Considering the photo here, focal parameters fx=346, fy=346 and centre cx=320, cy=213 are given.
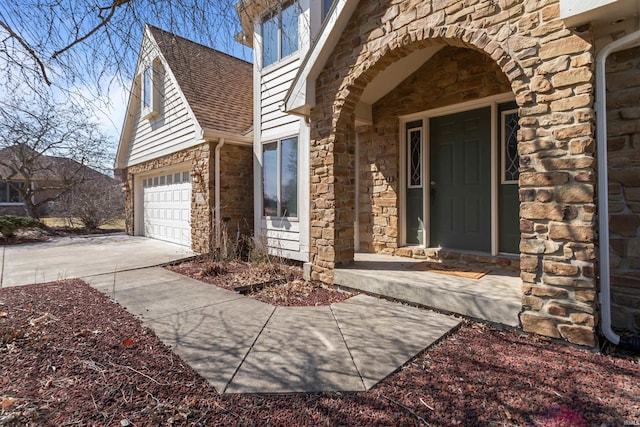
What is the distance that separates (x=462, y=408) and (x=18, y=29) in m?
4.66

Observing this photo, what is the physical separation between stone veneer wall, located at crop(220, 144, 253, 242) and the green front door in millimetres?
4470

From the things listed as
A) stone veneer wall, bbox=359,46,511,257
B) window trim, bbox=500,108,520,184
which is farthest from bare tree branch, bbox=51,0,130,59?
window trim, bbox=500,108,520,184

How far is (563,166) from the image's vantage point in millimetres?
2918

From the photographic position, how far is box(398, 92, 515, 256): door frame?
478 cm

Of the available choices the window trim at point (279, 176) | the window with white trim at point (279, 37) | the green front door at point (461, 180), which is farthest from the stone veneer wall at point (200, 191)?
the green front door at point (461, 180)

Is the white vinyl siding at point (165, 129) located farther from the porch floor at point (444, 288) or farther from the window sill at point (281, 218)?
the porch floor at point (444, 288)

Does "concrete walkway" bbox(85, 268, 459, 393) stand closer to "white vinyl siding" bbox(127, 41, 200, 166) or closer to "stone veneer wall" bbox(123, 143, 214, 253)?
"stone veneer wall" bbox(123, 143, 214, 253)

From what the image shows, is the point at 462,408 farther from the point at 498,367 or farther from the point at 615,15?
the point at 615,15

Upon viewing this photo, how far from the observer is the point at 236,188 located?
8094 millimetres

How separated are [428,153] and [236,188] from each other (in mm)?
4506

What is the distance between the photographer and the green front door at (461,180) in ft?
16.2

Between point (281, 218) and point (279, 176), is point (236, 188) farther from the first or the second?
point (281, 218)

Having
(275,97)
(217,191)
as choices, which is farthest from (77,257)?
(275,97)

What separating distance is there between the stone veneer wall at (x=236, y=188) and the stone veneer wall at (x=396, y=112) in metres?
3.16
